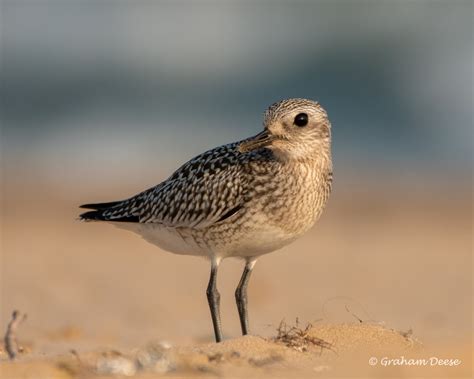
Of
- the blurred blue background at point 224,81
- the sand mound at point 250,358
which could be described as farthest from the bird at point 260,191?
the blurred blue background at point 224,81

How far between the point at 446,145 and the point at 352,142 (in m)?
2.27

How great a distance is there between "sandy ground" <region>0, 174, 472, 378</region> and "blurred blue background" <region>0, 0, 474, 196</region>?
3620 mm

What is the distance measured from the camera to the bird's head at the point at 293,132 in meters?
7.94

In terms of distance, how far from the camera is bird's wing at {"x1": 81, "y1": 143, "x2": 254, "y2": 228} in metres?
8.20

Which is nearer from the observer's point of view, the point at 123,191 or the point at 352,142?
the point at 123,191

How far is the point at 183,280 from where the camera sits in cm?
1338

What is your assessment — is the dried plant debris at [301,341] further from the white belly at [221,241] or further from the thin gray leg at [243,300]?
the thin gray leg at [243,300]

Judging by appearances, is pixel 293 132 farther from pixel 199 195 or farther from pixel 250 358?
pixel 250 358

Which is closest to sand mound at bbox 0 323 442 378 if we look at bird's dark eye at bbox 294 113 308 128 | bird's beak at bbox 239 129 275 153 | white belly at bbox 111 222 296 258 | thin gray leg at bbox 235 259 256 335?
white belly at bbox 111 222 296 258

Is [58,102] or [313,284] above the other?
[58,102]

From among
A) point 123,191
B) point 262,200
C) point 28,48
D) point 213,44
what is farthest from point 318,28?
point 262,200

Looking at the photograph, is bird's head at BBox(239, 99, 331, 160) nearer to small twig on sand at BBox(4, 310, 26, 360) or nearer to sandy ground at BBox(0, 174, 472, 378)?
sandy ground at BBox(0, 174, 472, 378)

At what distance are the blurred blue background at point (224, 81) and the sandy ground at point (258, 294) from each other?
3620 millimetres

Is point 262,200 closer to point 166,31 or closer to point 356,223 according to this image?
point 356,223
